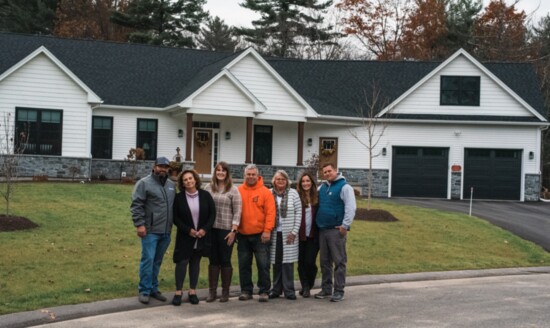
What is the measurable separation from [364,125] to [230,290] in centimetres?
1831

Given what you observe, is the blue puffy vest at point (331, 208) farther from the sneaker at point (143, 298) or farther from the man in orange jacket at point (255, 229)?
the sneaker at point (143, 298)

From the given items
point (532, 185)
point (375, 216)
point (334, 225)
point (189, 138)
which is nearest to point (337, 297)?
point (334, 225)

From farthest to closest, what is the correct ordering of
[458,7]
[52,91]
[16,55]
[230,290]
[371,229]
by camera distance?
[458,7], [16,55], [52,91], [371,229], [230,290]

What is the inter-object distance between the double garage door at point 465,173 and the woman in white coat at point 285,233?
19.4 m

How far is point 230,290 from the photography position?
366 inches

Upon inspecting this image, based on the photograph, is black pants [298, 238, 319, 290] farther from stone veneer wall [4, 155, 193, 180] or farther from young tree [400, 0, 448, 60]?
young tree [400, 0, 448, 60]

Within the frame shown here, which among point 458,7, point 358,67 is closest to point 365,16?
point 458,7

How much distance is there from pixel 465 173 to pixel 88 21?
97.0 ft

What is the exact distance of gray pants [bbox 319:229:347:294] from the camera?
8.93 meters

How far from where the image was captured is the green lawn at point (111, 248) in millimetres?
8883

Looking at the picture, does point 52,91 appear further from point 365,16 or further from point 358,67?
point 365,16

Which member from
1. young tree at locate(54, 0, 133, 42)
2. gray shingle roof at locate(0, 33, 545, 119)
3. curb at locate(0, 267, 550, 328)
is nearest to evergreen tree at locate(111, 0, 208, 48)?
young tree at locate(54, 0, 133, 42)

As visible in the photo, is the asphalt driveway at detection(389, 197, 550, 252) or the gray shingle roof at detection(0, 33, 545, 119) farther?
the gray shingle roof at detection(0, 33, 545, 119)

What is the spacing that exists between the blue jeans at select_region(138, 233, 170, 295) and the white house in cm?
1604
